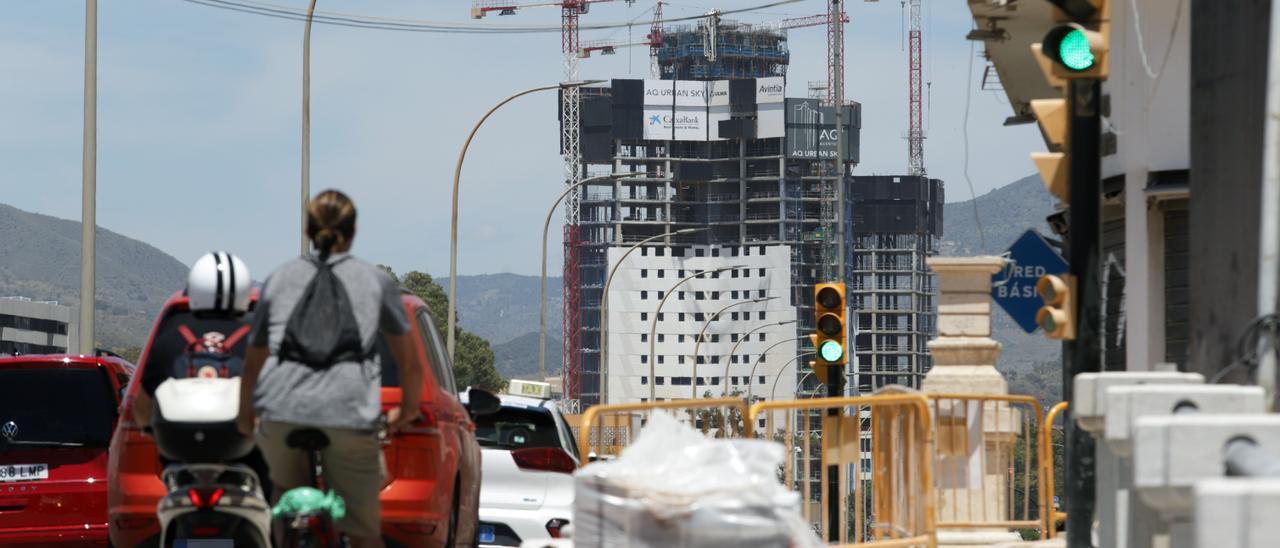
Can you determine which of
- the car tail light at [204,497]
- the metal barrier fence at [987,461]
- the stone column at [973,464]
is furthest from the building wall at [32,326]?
the car tail light at [204,497]

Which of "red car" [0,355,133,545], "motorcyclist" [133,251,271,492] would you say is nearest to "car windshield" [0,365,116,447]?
"red car" [0,355,133,545]

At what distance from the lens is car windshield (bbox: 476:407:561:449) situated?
15.2 m

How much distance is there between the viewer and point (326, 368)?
290 inches

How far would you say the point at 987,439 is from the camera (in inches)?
609

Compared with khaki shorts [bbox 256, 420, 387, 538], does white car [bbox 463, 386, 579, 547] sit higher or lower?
lower

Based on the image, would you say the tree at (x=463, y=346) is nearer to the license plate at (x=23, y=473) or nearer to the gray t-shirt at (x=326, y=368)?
the license plate at (x=23, y=473)

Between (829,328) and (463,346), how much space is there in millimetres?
122285

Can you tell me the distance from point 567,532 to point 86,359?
293 inches

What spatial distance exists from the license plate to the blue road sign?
9.75 meters

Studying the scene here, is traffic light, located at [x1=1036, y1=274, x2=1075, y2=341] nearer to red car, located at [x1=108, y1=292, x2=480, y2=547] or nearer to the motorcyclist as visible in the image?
red car, located at [x1=108, y1=292, x2=480, y2=547]

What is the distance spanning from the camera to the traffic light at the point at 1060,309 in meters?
9.84

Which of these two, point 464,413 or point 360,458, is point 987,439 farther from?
point 360,458

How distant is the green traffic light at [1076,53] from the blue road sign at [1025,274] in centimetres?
962

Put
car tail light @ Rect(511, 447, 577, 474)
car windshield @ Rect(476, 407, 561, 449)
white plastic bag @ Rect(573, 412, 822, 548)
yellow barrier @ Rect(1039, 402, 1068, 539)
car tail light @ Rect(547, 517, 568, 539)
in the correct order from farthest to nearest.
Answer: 1. yellow barrier @ Rect(1039, 402, 1068, 539)
2. car windshield @ Rect(476, 407, 561, 449)
3. car tail light @ Rect(511, 447, 577, 474)
4. car tail light @ Rect(547, 517, 568, 539)
5. white plastic bag @ Rect(573, 412, 822, 548)
